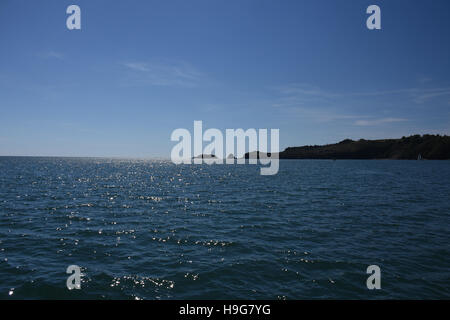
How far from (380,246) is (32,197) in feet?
133

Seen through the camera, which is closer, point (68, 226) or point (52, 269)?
point (52, 269)

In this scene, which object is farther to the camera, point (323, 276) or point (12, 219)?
point (12, 219)

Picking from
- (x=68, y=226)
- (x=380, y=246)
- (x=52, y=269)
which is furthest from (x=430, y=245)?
(x=68, y=226)

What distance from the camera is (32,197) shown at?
1314 inches

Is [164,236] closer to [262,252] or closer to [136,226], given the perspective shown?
[136,226]

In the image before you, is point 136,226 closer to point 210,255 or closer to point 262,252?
point 210,255

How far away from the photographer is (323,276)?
12078 millimetres

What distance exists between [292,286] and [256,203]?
20.3 metres
